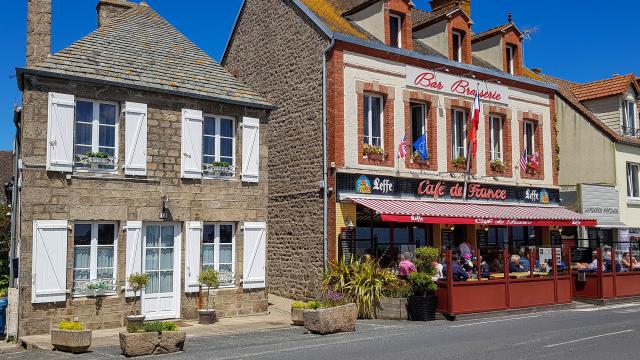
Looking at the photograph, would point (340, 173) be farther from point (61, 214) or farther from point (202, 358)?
point (202, 358)

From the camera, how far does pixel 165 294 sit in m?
16.5

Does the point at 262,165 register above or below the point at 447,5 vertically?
below

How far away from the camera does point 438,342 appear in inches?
500

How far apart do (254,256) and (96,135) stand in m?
4.95

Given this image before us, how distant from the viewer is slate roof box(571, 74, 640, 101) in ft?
94.9

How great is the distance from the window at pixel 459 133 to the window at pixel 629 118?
9.79m

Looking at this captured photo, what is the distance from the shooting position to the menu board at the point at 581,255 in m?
22.0

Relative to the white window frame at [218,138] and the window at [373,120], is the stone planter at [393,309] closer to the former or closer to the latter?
the white window frame at [218,138]

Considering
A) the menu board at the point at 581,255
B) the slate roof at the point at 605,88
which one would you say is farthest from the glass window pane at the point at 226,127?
the slate roof at the point at 605,88

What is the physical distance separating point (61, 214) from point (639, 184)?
23.7m

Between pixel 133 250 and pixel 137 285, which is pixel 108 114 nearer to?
pixel 133 250

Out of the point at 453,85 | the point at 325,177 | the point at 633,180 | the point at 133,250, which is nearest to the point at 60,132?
the point at 133,250

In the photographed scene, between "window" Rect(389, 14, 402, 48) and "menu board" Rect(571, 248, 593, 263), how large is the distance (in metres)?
8.62

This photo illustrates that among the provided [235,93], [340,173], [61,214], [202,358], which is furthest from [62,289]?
[340,173]
